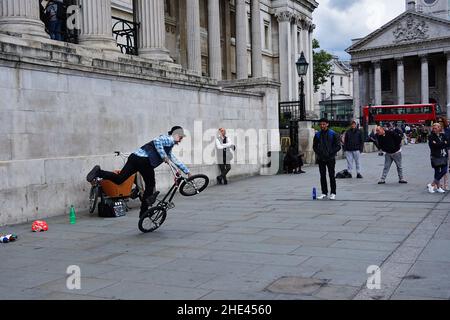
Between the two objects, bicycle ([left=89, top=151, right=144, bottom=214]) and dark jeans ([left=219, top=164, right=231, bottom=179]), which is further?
dark jeans ([left=219, top=164, right=231, bottom=179])

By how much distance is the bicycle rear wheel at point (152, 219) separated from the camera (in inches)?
356

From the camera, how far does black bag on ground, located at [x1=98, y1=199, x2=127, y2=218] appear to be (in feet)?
37.0

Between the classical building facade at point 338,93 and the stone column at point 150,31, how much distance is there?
86.2 m

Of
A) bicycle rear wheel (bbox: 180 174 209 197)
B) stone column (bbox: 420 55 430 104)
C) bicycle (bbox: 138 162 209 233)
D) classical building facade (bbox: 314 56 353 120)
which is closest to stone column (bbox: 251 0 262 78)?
bicycle rear wheel (bbox: 180 174 209 197)

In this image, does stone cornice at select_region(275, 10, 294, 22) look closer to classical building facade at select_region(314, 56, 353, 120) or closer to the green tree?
the green tree

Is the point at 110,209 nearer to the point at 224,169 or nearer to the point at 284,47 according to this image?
the point at 224,169

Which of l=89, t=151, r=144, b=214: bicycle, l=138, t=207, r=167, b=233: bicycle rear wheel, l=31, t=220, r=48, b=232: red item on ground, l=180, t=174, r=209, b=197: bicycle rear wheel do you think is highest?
l=180, t=174, r=209, b=197: bicycle rear wheel

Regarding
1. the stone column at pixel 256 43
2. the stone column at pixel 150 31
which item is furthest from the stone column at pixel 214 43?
the stone column at pixel 150 31

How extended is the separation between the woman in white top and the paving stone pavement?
15.5 ft

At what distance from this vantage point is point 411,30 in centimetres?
8844

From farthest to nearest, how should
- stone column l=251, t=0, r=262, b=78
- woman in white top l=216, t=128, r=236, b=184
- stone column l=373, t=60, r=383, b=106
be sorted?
stone column l=373, t=60, r=383, b=106 → stone column l=251, t=0, r=262, b=78 → woman in white top l=216, t=128, r=236, b=184

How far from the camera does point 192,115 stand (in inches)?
648

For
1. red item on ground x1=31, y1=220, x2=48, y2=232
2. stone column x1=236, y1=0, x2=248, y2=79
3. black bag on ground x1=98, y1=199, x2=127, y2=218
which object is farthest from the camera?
stone column x1=236, y1=0, x2=248, y2=79

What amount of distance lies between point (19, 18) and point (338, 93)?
113121 millimetres
